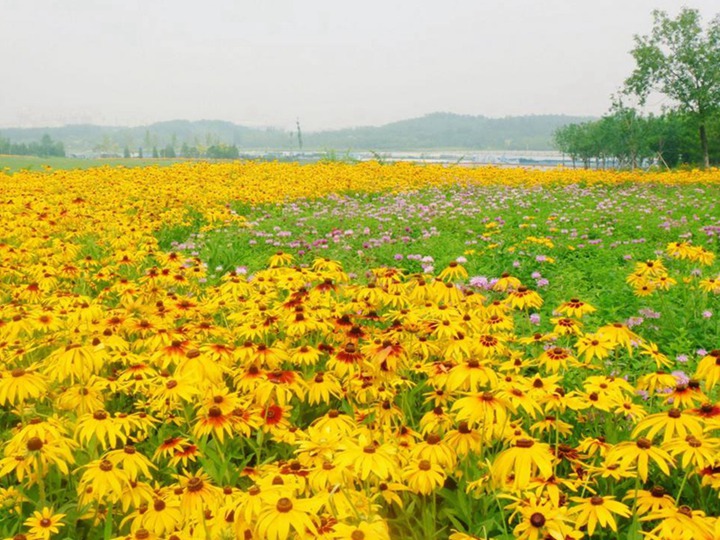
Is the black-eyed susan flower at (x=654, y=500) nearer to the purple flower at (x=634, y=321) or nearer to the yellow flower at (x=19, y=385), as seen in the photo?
the yellow flower at (x=19, y=385)

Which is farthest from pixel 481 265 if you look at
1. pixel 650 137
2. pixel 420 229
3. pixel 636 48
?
pixel 650 137

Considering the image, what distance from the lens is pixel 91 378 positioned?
2.83 metres

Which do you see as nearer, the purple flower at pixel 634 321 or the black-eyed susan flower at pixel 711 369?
the black-eyed susan flower at pixel 711 369

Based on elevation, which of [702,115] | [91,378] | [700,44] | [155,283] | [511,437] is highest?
[700,44]

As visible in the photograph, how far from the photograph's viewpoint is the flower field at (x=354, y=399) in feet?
6.14

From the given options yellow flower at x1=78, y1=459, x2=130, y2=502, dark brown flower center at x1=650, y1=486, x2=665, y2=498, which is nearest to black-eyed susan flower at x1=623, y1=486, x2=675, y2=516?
dark brown flower center at x1=650, y1=486, x2=665, y2=498

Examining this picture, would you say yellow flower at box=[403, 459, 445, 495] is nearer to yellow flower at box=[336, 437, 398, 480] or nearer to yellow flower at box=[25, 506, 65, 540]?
yellow flower at box=[336, 437, 398, 480]

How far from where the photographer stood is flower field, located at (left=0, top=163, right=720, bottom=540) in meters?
1.87

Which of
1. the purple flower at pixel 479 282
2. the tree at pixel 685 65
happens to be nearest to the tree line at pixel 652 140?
the tree at pixel 685 65

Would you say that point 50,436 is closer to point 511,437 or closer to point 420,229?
point 511,437

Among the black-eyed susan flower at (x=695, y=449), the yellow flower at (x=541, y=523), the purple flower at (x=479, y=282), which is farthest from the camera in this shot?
the purple flower at (x=479, y=282)

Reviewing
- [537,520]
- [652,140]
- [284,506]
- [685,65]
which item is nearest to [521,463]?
[537,520]

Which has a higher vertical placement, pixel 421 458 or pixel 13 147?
pixel 13 147

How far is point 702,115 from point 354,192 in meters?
28.6
